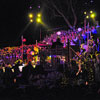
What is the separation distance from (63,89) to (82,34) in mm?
5124

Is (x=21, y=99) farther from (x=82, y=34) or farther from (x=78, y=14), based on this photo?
(x=78, y=14)

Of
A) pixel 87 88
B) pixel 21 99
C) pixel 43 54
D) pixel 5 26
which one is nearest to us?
pixel 21 99

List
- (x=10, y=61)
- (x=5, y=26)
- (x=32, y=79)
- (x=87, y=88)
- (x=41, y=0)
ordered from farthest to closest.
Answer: (x=5, y=26), (x=41, y=0), (x=10, y=61), (x=32, y=79), (x=87, y=88)

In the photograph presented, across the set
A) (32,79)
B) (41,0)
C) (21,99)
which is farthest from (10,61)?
(41,0)

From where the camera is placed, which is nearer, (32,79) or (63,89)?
(63,89)

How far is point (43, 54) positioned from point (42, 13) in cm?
1338

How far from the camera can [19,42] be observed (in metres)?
22.2

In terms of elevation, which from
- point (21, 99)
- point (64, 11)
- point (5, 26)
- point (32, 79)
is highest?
point (64, 11)

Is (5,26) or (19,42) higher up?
(5,26)

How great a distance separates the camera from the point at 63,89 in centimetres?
662

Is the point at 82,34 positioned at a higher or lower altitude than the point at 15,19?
lower

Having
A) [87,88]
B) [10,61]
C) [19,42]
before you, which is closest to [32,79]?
[87,88]

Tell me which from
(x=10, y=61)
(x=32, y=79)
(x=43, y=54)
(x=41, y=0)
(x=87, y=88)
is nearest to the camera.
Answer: (x=87, y=88)

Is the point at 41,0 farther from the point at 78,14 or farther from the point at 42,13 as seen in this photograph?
the point at 78,14
